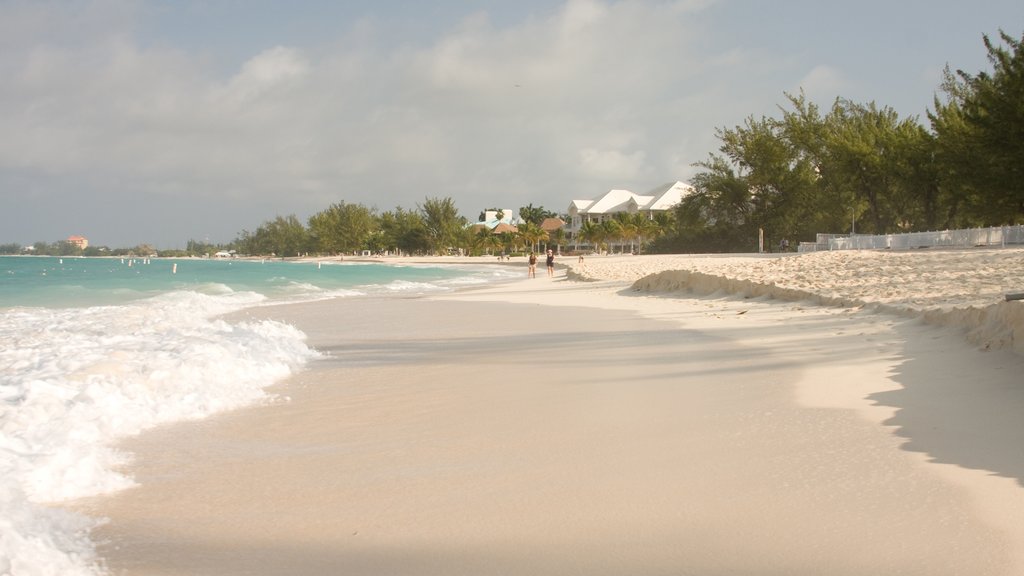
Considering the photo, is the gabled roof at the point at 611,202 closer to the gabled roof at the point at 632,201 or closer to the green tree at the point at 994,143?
the gabled roof at the point at 632,201

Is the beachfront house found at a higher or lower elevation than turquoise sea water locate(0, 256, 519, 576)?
higher

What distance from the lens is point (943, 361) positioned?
7.16 m

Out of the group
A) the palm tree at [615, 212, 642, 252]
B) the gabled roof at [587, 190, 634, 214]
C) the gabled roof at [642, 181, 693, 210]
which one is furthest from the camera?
the gabled roof at [587, 190, 634, 214]

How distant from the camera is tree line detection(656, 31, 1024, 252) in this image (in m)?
→ 30.3

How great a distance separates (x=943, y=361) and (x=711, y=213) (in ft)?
176

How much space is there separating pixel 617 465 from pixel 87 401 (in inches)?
173

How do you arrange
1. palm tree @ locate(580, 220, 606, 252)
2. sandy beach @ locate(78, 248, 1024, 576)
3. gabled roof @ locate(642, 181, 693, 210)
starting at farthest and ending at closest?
1. gabled roof @ locate(642, 181, 693, 210)
2. palm tree @ locate(580, 220, 606, 252)
3. sandy beach @ locate(78, 248, 1024, 576)

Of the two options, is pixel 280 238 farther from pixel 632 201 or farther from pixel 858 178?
pixel 858 178

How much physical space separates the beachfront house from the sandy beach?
237ft

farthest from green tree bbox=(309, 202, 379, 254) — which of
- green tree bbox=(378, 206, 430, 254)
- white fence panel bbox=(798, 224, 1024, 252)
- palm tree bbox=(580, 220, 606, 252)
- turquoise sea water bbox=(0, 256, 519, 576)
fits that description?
turquoise sea water bbox=(0, 256, 519, 576)

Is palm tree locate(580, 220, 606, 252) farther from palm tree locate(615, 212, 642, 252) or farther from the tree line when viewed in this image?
the tree line

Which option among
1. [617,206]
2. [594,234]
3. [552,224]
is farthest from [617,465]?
[552,224]

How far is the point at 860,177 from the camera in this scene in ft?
153

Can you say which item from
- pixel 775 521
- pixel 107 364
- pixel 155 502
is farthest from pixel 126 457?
pixel 775 521
